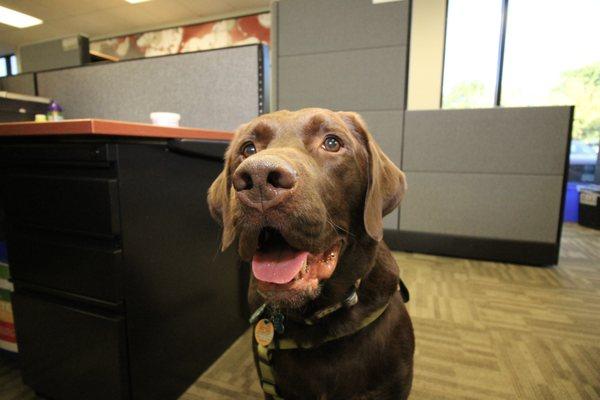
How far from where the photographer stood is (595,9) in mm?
4090

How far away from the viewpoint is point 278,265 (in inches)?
24.9

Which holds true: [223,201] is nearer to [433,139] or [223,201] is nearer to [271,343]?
[271,343]

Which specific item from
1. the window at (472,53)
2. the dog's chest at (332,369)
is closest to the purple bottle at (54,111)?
the dog's chest at (332,369)

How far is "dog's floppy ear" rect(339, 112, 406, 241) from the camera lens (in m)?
0.71

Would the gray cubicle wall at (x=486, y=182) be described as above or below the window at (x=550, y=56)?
below

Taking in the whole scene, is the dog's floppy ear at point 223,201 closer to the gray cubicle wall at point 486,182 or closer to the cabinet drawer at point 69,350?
the cabinet drawer at point 69,350

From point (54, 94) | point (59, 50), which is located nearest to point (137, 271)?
point (54, 94)

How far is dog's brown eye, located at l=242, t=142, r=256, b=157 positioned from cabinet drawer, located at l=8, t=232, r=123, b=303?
0.44m

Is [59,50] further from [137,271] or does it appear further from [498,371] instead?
[498,371]

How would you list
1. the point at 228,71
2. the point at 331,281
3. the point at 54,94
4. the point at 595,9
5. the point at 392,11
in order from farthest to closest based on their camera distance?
the point at 595,9 < the point at 392,11 < the point at 54,94 < the point at 228,71 < the point at 331,281

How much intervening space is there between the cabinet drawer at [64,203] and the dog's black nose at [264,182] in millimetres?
516

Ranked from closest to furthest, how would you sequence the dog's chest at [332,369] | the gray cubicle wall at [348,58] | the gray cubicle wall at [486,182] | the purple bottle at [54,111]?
1. the dog's chest at [332,369]
2. the purple bottle at [54,111]
3. the gray cubicle wall at [486,182]
4. the gray cubicle wall at [348,58]

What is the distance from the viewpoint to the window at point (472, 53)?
423 centimetres

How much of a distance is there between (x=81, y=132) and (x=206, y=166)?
481 mm
